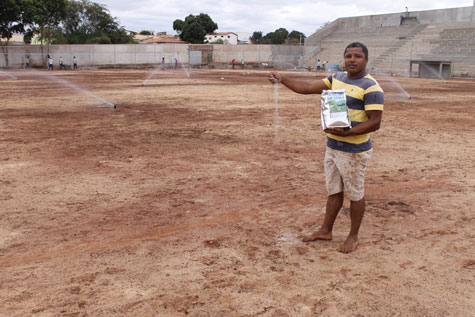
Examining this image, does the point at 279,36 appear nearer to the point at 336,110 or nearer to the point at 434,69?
the point at 434,69

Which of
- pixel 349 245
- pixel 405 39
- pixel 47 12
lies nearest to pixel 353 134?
pixel 349 245

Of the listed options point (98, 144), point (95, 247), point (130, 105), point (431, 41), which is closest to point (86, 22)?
point (431, 41)

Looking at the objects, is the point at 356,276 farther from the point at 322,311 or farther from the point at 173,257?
the point at 173,257

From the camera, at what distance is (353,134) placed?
3.94 meters

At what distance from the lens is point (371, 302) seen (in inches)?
136

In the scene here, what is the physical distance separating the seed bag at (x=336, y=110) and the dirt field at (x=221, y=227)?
1312mm

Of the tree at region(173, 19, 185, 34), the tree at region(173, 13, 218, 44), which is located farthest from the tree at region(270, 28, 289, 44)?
the tree at region(173, 19, 185, 34)

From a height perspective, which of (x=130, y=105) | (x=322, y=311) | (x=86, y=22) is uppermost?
(x=86, y=22)

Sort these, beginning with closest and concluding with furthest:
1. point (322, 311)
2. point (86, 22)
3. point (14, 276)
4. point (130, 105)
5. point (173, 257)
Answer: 1. point (322, 311)
2. point (14, 276)
3. point (173, 257)
4. point (130, 105)
5. point (86, 22)

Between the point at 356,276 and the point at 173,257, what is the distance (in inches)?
67.4

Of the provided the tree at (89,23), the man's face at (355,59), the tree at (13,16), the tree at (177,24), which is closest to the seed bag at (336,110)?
the man's face at (355,59)

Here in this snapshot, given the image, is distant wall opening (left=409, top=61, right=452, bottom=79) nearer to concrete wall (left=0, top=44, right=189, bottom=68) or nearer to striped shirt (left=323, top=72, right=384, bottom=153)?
concrete wall (left=0, top=44, right=189, bottom=68)

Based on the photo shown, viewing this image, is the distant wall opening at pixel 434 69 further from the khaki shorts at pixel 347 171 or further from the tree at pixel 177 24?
the tree at pixel 177 24

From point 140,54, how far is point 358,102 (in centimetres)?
5033
